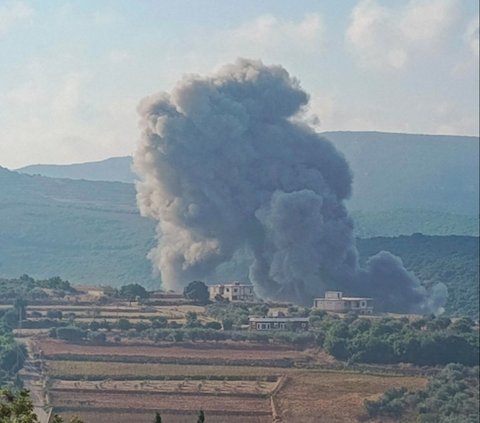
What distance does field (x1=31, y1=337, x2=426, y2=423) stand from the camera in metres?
62.1

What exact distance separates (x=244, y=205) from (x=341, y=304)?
1017 centimetres

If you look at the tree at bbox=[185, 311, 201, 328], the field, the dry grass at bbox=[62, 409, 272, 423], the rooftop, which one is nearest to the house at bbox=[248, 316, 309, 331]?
the rooftop

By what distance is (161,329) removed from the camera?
73312 millimetres

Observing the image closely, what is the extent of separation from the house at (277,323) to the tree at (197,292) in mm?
5643

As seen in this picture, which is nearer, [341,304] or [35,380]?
[35,380]

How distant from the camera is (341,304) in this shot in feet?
286

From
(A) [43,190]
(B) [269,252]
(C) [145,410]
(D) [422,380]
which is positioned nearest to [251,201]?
(B) [269,252]

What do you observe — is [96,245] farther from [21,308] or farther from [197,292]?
[21,308]

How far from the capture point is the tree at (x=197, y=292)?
276 ft

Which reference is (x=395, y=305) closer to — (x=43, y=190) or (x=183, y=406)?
(x=183, y=406)

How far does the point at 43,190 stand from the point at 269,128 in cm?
5099

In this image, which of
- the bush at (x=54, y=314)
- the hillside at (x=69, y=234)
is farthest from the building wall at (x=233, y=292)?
the hillside at (x=69, y=234)

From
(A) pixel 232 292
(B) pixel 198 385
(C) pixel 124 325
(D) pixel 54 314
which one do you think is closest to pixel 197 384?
(B) pixel 198 385

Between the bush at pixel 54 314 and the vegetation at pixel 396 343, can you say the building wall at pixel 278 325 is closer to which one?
the vegetation at pixel 396 343
